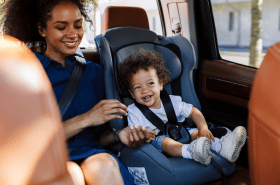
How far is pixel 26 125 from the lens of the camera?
518 millimetres

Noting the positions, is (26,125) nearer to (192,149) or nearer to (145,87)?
(192,149)

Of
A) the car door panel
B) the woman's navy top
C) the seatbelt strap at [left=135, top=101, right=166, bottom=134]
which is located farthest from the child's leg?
the car door panel

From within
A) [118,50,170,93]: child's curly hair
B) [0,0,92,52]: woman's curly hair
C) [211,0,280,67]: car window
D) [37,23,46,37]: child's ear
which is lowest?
[211,0,280,67]: car window

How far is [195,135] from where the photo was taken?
73.2 inches

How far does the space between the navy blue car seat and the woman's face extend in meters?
0.33

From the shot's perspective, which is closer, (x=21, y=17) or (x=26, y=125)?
(x=26, y=125)

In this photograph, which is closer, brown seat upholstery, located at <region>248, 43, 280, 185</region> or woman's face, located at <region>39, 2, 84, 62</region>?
brown seat upholstery, located at <region>248, 43, 280, 185</region>

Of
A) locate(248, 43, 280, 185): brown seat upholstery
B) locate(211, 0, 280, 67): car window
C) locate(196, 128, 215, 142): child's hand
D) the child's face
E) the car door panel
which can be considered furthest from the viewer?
locate(211, 0, 280, 67): car window

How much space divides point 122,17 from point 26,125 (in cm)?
209

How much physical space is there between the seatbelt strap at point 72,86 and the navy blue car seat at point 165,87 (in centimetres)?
19

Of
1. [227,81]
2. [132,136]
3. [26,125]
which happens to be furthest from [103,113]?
[227,81]

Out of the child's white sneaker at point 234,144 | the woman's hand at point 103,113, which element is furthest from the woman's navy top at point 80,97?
the child's white sneaker at point 234,144

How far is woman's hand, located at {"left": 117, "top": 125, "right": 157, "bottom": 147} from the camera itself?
1453 millimetres

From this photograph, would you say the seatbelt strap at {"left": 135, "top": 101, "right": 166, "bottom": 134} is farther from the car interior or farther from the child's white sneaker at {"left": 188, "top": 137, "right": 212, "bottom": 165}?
the child's white sneaker at {"left": 188, "top": 137, "right": 212, "bottom": 165}
